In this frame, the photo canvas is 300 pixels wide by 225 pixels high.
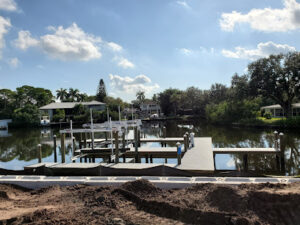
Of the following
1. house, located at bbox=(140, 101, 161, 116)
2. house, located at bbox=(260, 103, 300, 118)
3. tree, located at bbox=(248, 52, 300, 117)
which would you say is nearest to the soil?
tree, located at bbox=(248, 52, 300, 117)

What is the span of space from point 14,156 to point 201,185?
1957 centimetres

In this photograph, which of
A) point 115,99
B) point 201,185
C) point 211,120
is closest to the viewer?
point 201,185

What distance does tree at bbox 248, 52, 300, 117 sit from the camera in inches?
1292

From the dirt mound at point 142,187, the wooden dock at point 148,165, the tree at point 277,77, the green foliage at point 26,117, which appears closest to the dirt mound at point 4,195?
the wooden dock at point 148,165

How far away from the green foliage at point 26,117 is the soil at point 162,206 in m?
51.7

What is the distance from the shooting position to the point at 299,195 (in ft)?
15.3

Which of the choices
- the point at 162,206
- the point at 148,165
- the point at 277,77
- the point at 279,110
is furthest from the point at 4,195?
the point at 279,110

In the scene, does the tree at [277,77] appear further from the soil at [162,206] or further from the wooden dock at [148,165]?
the soil at [162,206]

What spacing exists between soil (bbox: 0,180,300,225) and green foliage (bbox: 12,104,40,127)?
170 ft

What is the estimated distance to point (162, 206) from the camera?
16.1ft

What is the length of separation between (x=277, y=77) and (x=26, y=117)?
51.8 metres

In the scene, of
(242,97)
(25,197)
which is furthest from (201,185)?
(242,97)

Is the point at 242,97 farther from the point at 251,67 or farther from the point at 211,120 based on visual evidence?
the point at 211,120

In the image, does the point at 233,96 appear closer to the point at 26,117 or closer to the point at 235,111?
the point at 235,111
